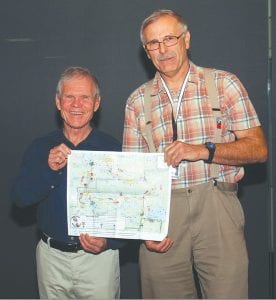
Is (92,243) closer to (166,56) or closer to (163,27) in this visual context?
(166,56)

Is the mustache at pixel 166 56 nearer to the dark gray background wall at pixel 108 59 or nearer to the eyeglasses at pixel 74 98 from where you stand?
the eyeglasses at pixel 74 98

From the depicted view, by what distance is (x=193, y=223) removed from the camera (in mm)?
2580

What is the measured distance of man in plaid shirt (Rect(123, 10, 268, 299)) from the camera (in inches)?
99.7

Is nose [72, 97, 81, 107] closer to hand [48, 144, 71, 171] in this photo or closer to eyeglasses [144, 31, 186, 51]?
hand [48, 144, 71, 171]

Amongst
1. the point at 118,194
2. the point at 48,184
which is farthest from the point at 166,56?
the point at 48,184

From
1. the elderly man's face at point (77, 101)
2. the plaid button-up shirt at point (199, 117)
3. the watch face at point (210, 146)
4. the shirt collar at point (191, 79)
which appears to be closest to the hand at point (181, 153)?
the watch face at point (210, 146)

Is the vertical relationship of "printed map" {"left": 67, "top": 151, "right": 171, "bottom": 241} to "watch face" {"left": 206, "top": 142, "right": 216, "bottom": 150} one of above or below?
below

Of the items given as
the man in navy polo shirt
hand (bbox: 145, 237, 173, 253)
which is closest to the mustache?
the man in navy polo shirt

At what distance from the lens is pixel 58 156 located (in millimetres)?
2500

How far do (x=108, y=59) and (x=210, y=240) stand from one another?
6.09 feet

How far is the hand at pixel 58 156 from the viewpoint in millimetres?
2496

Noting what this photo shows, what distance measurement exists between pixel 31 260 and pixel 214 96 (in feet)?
7.72

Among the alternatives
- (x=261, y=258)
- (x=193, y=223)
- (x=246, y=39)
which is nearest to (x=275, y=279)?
(x=261, y=258)

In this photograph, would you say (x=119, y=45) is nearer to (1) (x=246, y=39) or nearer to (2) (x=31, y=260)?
(1) (x=246, y=39)
